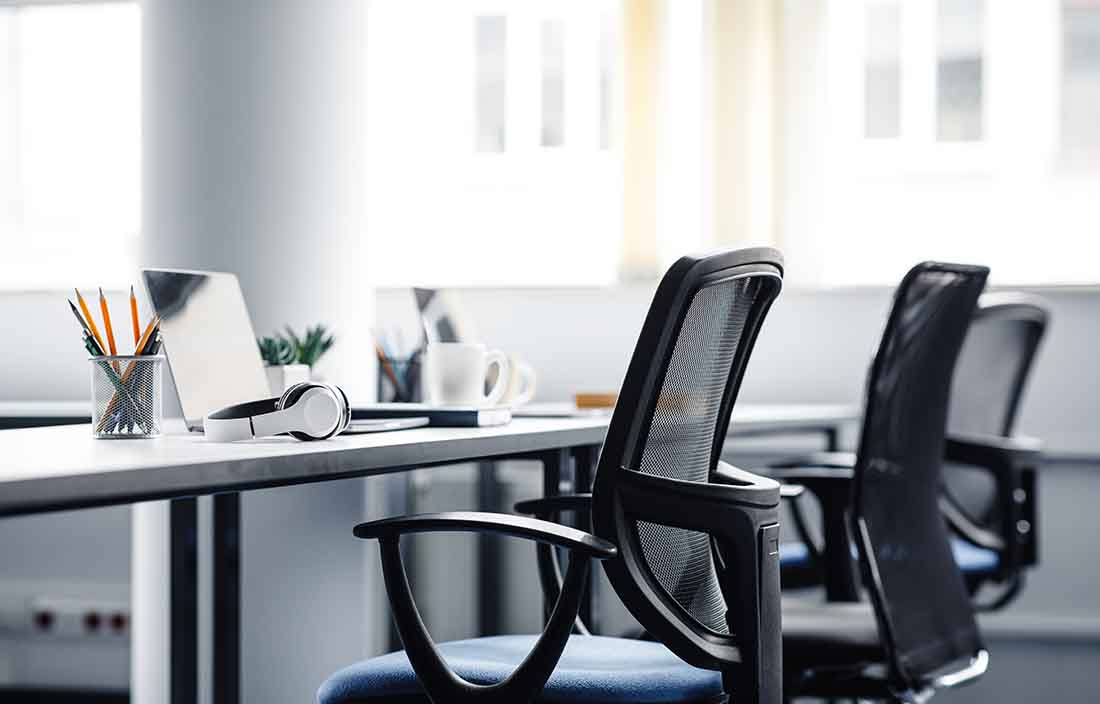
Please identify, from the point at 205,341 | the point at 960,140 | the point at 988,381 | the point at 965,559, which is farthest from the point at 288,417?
the point at 960,140

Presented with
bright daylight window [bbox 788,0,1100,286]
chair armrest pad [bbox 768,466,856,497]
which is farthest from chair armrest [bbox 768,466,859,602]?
bright daylight window [bbox 788,0,1100,286]

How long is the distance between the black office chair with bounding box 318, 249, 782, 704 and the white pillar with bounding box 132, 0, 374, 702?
1.12 meters

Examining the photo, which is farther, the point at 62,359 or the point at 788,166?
the point at 62,359

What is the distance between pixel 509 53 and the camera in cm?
388

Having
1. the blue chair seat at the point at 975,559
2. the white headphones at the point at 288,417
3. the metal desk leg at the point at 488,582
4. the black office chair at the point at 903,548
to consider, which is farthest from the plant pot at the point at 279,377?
the metal desk leg at the point at 488,582

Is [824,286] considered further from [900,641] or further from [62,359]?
[62,359]

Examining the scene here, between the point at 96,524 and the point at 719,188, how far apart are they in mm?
2036

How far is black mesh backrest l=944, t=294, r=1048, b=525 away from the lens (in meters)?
3.04

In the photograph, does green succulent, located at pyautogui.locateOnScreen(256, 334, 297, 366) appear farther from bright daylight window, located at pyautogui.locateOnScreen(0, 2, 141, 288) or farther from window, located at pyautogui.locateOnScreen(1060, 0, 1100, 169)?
window, located at pyautogui.locateOnScreen(1060, 0, 1100, 169)

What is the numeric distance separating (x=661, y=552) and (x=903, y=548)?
0.74 metres

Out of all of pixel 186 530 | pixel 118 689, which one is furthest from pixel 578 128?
pixel 186 530

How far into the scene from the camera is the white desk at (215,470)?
102cm

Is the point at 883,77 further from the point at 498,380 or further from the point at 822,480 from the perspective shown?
the point at 498,380

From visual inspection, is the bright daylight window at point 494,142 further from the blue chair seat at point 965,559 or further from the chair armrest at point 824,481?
the chair armrest at point 824,481
